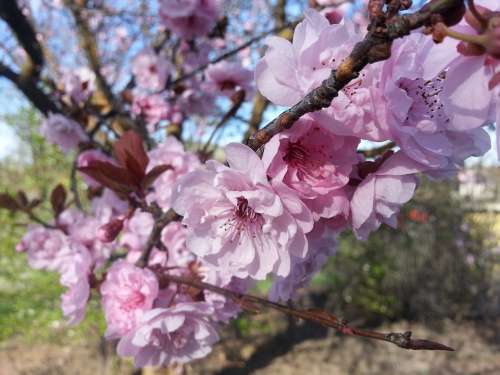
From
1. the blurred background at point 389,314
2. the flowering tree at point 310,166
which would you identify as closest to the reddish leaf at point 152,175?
the flowering tree at point 310,166

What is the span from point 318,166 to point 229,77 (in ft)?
3.96

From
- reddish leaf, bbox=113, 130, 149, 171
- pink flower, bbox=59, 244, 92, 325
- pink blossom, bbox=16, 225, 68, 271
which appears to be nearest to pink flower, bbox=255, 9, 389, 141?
reddish leaf, bbox=113, 130, 149, 171

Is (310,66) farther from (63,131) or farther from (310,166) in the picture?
(63,131)

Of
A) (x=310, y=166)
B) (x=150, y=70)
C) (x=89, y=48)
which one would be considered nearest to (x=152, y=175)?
(x=310, y=166)

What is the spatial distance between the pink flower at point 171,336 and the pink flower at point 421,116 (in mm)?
557

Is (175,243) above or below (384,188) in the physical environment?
below

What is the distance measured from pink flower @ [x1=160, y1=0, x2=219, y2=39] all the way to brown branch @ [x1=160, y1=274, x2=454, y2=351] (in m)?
1.30

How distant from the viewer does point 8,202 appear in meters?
1.34

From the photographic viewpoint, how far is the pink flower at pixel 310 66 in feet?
1.68

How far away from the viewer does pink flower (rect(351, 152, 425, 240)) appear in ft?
1.83

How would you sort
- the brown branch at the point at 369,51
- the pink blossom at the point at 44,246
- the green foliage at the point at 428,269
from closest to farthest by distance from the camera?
the brown branch at the point at 369,51, the pink blossom at the point at 44,246, the green foliage at the point at 428,269

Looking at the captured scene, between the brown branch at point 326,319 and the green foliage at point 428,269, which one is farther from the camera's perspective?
the green foliage at point 428,269

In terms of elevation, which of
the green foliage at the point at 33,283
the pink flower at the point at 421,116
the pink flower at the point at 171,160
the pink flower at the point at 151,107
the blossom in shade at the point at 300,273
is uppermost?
the pink flower at the point at 421,116

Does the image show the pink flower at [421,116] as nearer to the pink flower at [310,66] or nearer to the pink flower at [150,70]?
the pink flower at [310,66]
